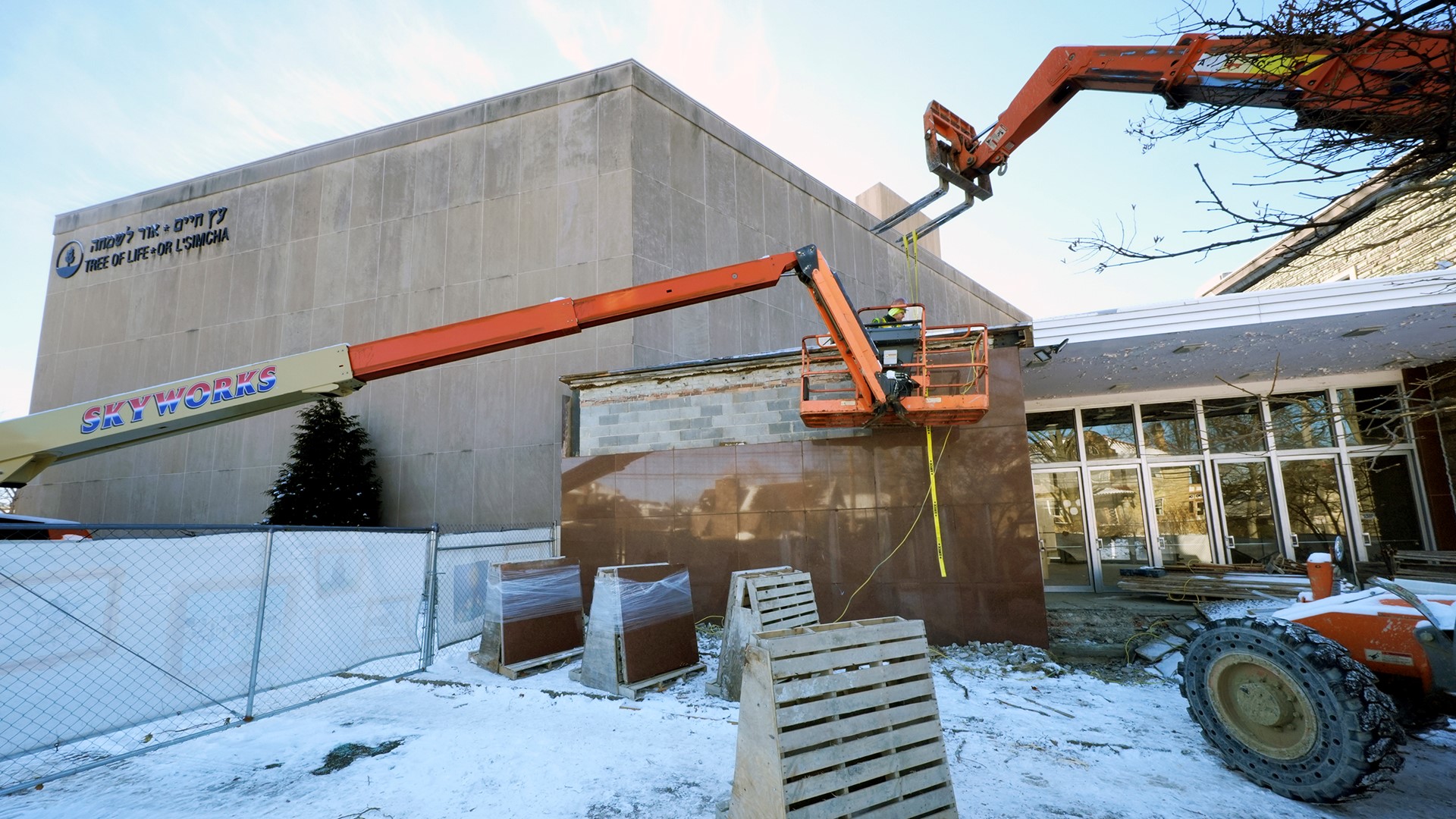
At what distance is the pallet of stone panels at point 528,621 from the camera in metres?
7.92

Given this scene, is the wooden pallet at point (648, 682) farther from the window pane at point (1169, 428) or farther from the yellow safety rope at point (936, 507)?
the window pane at point (1169, 428)

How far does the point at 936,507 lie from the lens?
28.8 ft

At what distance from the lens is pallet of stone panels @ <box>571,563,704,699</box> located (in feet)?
23.1

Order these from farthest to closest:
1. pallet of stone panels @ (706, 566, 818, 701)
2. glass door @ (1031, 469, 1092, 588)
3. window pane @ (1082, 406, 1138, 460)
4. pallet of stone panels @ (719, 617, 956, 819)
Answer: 1. window pane @ (1082, 406, 1138, 460)
2. glass door @ (1031, 469, 1092, 588)
3. pallet of stone panels @ (706, 566, 818, 701)
4. pallet of stone panels @ (719, 617, 956, 819)

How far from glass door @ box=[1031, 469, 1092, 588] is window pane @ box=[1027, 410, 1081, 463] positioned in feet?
1.29

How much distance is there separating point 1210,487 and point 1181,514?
78 cm

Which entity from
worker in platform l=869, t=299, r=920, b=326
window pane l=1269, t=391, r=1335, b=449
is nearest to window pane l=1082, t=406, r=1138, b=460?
window pane l=1269, t=391, r=1335, b=449

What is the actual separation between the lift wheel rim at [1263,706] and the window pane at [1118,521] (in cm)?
1007

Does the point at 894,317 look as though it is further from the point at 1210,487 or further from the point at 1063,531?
the point at 1210,487

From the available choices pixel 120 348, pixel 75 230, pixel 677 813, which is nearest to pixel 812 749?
pixel 677 813

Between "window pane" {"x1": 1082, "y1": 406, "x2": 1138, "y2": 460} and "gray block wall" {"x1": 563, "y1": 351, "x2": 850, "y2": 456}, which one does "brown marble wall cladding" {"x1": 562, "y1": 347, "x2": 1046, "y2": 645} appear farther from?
"window pane" {"x1": 1082, "y1": 406, "x2": 1138, "y2": 460}

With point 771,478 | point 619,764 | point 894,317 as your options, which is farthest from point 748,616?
point 894,317

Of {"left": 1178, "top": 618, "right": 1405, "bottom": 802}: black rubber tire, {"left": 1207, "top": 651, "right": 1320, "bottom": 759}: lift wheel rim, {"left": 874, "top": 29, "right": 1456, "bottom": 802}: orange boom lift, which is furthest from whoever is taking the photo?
{"left": 1207, "top": 651, "right": 1320, "bottom": 759}: lift wheel rim

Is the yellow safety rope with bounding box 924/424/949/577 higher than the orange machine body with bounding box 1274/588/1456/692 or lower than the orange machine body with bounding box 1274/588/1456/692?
higher
